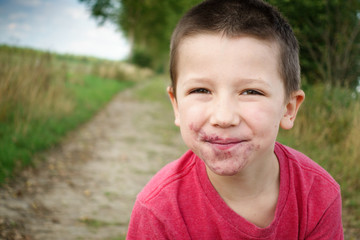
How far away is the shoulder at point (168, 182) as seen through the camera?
1502 mm

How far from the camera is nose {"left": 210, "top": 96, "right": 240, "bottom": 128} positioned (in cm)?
127

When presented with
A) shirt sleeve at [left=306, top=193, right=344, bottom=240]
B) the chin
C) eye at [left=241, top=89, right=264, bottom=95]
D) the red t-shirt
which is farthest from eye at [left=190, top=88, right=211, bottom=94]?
shirt sleeve at [left=306, top=193, right=344, bottom=240]

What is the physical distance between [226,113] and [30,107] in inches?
213

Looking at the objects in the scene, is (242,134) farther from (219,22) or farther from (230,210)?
(219,22)

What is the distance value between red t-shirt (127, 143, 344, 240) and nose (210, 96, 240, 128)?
1.39ft

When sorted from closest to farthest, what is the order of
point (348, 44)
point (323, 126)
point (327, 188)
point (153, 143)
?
point (327, 188)
point (323, 126)
point (348, 44)
point (153, 143)

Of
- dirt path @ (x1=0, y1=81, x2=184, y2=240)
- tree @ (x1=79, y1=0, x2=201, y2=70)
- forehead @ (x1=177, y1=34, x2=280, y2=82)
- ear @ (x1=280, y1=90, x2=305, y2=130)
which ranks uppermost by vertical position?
tree @ (x1=79, y1=0, x2=201, y2=70)

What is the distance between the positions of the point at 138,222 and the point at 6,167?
10.0 feet

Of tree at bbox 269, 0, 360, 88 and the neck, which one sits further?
tree at bbox 269, 0, 360, 88

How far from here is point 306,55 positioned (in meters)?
5.26

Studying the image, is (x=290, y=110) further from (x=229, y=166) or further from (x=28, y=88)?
(x=28, y=88)

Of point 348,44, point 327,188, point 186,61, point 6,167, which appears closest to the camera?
point 186,61

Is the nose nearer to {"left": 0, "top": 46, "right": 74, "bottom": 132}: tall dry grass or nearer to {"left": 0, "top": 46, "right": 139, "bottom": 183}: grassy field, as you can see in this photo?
{"left": 0, "top": 46, "right": 139, "bottom": 183}: grassy field

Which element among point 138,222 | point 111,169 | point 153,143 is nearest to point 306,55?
point 153,143
